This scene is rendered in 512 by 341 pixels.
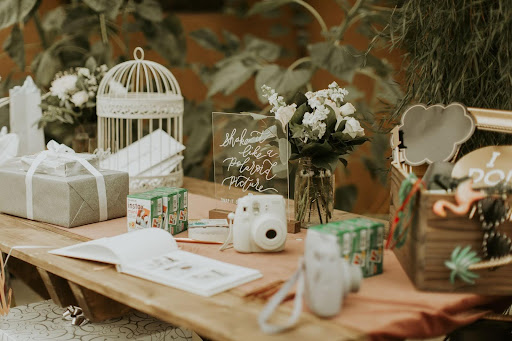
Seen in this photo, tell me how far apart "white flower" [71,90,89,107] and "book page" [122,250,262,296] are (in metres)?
1.20

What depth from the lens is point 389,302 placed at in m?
1.21

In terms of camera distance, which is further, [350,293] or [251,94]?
[251,94]

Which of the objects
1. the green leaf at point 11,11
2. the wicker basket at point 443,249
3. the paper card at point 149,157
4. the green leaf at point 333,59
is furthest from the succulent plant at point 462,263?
the green leaf at point 11,11

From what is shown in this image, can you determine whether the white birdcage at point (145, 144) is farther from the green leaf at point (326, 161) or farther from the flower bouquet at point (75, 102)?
the green leaf at point (326, 161)

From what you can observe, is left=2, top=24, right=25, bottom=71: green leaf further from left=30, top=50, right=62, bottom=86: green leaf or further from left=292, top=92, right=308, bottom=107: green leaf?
left=292, top=92, right=308, bottom=107: green leaf

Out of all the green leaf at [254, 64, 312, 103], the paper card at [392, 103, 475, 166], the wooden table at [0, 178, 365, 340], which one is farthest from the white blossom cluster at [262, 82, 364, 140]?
the green leaf at [254, 64, 312, 103]

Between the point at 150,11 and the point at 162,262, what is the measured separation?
2034 mm

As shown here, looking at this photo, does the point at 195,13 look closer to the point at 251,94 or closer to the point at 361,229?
the point at 251,94

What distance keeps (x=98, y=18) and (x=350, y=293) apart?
2.38 m

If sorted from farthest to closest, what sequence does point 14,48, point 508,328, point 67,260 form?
point 14,48, point 508,328, point 67,260

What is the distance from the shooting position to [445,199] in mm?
1246

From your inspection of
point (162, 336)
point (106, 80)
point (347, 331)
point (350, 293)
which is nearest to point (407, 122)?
point (350, 293)

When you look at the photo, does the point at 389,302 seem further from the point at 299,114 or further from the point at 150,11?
the point at 150,11

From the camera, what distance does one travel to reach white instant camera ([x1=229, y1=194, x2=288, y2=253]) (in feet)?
4.91
